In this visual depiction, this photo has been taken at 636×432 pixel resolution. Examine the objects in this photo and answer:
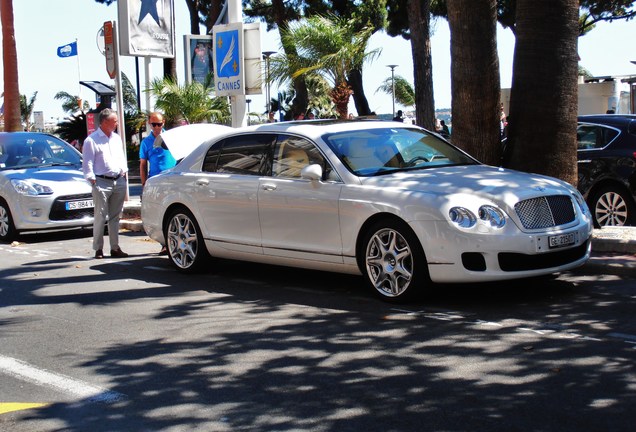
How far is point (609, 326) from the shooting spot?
6758 mm

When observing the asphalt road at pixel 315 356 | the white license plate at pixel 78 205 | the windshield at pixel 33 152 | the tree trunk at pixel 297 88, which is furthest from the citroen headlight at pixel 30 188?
the tree trunk at pixel 297 88

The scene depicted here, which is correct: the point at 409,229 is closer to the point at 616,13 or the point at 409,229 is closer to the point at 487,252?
the point at 487,252

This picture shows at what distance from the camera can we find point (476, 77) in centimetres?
1090

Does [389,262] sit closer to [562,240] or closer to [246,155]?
Answer: [562,240]

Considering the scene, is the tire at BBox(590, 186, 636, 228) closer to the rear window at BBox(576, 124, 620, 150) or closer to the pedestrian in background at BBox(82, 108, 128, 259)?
the rear window at BBox(576, 124, 620, 150)

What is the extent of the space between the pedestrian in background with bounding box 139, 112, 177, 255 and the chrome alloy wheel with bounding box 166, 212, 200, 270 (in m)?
1.54

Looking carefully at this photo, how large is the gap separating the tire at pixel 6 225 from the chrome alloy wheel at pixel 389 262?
8.27m

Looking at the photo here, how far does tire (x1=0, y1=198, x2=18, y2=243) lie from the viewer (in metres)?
14.4

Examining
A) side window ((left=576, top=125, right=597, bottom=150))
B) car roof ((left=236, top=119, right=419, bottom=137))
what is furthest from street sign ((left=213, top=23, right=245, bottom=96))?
car roof ((left=236, top=119, right=419, bottom=137))

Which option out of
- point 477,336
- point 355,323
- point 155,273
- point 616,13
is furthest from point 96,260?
point 616,13

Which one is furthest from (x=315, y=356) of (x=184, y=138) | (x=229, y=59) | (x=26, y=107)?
(x=26, y=107)

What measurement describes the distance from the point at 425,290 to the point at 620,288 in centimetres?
187

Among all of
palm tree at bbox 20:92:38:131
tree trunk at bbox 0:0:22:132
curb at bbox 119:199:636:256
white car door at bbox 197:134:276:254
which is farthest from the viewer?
palm tree at bbox 20:92:38:131

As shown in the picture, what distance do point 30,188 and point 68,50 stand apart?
69.7ft
